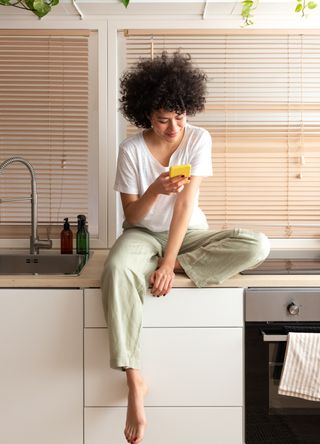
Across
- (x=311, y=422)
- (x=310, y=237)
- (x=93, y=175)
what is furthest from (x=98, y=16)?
(x=311, y=422)

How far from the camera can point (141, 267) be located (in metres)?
2.24

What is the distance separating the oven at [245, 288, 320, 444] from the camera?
2254mm

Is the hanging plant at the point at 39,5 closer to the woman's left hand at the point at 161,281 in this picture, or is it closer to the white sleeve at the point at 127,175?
the white sleeve at the point at 127,175

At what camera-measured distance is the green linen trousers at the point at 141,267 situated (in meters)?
2.14

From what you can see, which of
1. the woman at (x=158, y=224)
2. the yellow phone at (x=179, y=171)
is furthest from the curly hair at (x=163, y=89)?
the yellow phone at (x=179, y=171)

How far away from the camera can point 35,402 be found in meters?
2.28

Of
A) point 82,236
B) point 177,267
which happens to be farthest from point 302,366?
point 82,236

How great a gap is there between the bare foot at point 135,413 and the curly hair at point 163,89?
2.94 feet

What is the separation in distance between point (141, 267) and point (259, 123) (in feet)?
3.22

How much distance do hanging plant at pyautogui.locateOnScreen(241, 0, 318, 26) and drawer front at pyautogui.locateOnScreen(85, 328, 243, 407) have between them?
4.19ft

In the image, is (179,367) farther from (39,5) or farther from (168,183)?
(39,5)

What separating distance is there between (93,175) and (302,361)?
3.95ft

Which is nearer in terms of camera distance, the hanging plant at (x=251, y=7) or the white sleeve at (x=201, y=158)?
the white sleeve at (x=201, y=158)

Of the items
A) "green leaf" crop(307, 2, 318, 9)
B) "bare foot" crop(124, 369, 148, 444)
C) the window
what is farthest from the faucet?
"green leaf" crop(307, 2, 318, 9)
